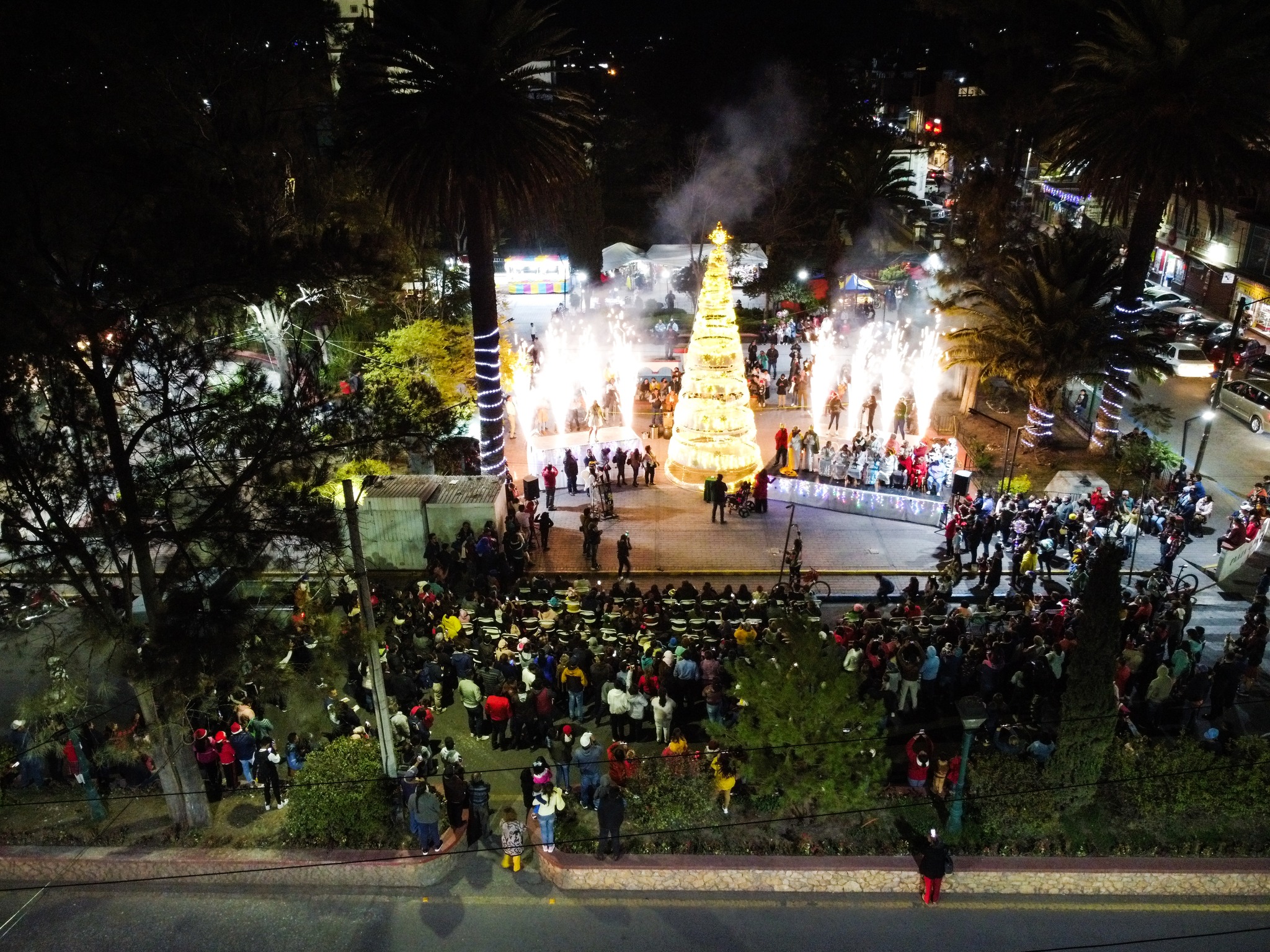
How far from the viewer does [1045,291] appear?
2525cm

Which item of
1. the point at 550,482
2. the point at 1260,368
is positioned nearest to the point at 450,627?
the point at 550,482

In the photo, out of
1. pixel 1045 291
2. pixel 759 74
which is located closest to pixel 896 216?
pixel 759 74

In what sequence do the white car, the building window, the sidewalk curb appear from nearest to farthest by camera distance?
the sidewalk curb
the white car
the building window

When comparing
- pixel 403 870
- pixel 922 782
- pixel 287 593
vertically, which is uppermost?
pixel 287 593

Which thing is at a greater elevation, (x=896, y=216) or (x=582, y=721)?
(x=896, y=216)

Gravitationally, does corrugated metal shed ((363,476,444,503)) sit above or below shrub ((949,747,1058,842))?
above

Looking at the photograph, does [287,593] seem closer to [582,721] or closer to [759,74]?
[582,721]

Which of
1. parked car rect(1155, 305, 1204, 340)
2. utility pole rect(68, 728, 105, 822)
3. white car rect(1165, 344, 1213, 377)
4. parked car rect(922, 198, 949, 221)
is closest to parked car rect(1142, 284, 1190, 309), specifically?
parked car rect(1155, 305, 1204, 340)

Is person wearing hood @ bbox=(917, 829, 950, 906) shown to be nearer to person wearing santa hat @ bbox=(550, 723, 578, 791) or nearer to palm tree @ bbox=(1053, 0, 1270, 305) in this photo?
person wearing santa hat @ bbox=(550, 723, 578, 791)

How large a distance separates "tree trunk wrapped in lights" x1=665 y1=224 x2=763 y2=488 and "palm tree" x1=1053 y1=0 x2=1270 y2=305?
1034cm

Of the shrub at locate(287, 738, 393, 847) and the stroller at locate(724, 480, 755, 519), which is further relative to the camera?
the stroller at locate(724, 480, 755, 519)

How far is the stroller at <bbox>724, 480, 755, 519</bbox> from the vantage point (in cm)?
2266

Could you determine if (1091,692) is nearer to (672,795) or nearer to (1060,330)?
(672,795)

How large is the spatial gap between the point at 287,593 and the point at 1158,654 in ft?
41.8
